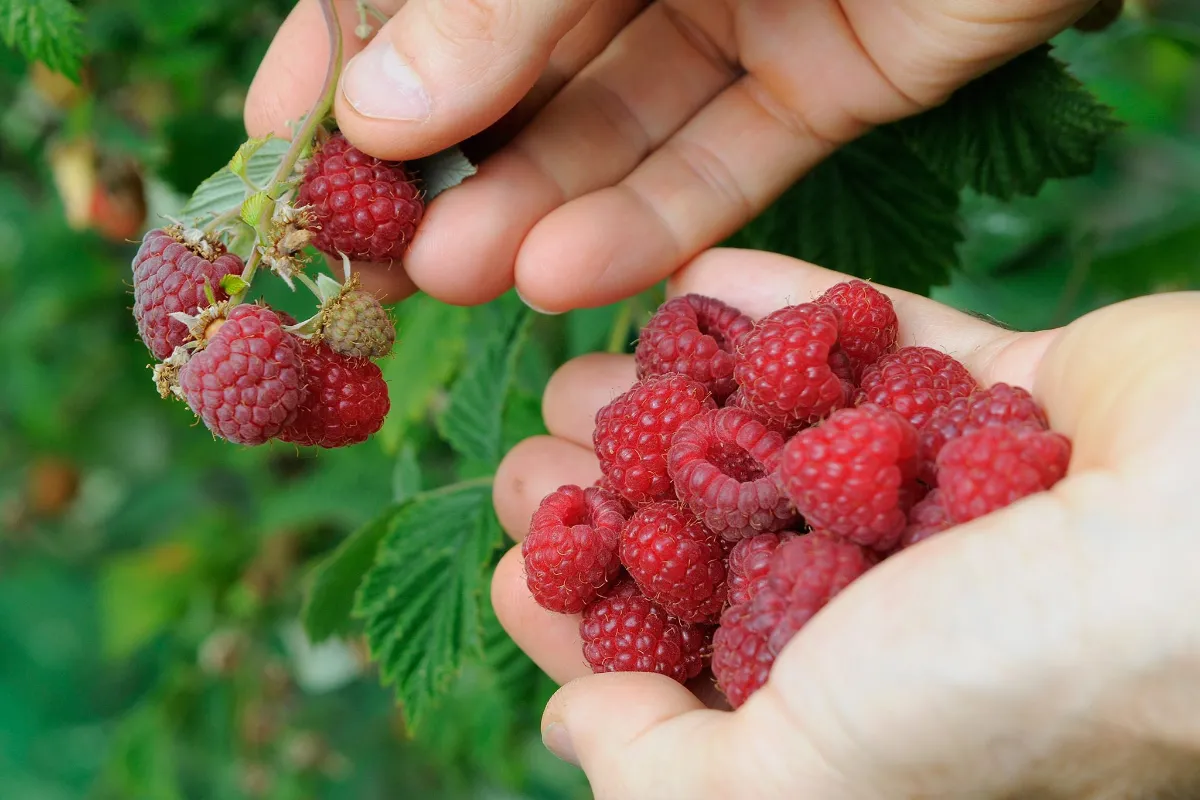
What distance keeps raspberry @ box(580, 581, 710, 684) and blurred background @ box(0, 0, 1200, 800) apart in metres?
0.81

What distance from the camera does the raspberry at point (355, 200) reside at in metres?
1.70

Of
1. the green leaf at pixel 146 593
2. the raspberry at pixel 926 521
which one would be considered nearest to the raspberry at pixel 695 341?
the raspberry at pixel 926 521

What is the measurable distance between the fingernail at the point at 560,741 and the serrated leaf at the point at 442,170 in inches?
40.1

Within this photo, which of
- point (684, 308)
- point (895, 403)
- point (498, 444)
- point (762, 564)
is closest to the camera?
point (762, 564)

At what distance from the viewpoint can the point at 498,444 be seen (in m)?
2.24

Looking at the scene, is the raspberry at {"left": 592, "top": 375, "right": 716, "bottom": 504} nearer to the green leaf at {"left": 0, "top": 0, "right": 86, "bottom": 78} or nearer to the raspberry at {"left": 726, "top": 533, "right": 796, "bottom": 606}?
the raspberry at {"left": 726, "top": 533, "right": 796, "bottom": 606}

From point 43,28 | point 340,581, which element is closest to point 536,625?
point 340,581

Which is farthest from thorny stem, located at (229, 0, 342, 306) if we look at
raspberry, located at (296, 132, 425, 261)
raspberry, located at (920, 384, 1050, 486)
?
raspberry, located at (920, 384, 1050, 486)

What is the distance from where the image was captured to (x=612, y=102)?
2131mm

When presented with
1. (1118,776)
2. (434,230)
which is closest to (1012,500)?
(1118,776)

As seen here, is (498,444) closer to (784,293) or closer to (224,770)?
(784,293)

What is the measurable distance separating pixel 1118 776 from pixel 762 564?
48cm

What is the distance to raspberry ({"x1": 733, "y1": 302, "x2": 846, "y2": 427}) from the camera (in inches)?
57.3

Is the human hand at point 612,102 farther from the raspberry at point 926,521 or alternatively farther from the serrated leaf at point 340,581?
the raspberry at point 926,521
